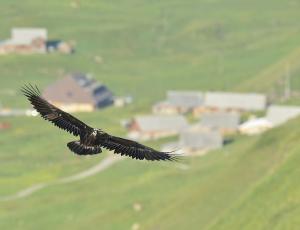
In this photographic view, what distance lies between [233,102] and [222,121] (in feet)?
63.6

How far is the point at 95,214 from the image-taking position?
94.9 m

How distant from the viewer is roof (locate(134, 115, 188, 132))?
154500 mm

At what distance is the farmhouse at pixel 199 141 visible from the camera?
458ft

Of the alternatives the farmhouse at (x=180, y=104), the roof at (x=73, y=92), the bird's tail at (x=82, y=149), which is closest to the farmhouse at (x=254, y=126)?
the farmhouse at (x=180, y=104)

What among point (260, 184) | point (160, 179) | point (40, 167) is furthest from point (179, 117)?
point (260, 184)

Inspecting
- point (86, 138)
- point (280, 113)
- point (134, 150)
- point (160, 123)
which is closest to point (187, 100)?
point (160, 123)

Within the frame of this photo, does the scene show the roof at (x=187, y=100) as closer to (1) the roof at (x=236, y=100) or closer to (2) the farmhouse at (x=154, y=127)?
(1) the roof at (x=236, y=100)

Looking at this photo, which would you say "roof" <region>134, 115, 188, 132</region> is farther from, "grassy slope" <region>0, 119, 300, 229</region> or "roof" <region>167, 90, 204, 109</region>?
"grassy slope" <region>0, 119, 300, 229</region>

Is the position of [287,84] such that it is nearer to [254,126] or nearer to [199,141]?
[254,126]

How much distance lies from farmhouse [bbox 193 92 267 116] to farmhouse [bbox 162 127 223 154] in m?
29.2

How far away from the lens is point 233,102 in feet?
570

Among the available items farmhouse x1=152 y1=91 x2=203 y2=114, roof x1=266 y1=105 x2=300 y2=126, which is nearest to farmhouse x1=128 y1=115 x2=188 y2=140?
roof x1=266 y1=105 x2=300 y2=126

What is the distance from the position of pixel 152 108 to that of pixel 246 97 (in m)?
16.7

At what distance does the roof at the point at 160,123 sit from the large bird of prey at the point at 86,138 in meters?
118
